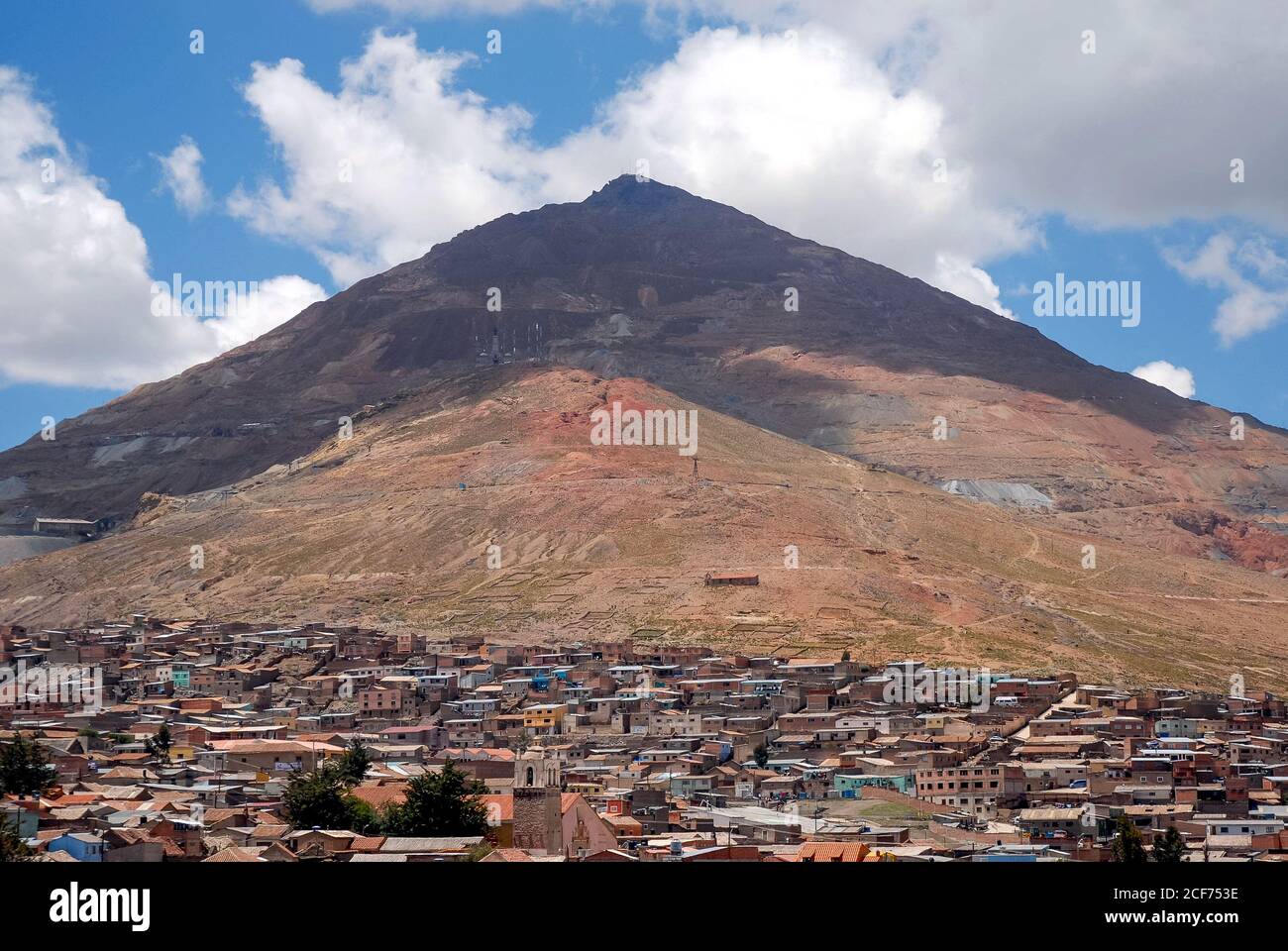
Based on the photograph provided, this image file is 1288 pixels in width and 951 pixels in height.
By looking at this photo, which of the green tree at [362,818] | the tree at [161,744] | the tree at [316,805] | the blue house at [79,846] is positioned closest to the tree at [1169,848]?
the green tree at [362,818]

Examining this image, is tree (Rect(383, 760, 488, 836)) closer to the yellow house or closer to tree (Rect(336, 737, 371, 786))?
tree (Rect(336, 737, 371, 786))

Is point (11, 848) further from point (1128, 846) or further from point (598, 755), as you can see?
point (598, 755)

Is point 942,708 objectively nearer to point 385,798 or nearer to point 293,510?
point 385,798

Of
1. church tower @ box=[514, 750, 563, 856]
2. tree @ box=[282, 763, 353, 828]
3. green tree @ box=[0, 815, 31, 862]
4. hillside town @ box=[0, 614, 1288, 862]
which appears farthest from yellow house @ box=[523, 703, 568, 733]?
green tree @ box=[0, 815, 31, 862]

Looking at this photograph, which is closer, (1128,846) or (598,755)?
(1128,846)

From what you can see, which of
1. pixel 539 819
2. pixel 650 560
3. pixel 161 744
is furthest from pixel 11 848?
pixel 650 560
